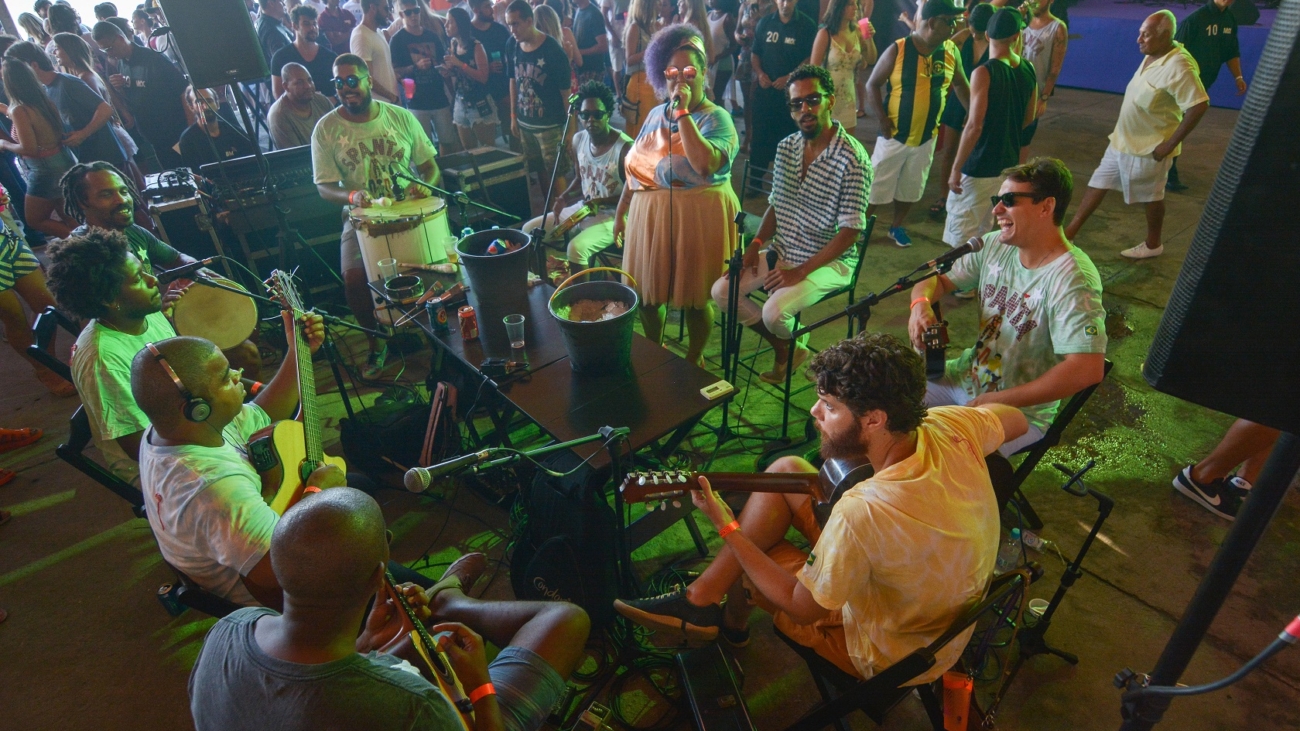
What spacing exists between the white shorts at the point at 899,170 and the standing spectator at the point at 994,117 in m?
0.73

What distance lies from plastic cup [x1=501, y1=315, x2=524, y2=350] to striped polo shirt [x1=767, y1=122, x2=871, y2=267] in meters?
1.76

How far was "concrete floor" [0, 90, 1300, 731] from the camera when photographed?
2.45 m

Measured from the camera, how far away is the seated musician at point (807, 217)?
350 centimetres

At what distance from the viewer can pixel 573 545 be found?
2510 mm

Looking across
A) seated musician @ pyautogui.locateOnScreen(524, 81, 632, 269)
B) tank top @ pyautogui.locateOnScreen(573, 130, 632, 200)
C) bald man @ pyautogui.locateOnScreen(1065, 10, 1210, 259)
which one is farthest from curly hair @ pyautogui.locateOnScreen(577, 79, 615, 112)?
bald man @ pyautogui.locateOnScreen(1065, 10, 1210, 259)

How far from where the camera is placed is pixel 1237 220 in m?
0.93

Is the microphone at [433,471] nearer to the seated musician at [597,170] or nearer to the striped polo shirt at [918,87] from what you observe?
the seated musician at [597,170]

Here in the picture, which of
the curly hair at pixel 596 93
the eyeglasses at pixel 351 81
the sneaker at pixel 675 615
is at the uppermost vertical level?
the eyeglasses at pixel 351 81

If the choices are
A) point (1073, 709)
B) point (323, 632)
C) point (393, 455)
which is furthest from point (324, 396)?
point (1073, 709)

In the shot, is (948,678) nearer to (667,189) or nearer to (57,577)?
(667,189)

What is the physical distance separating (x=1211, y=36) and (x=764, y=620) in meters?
6.25

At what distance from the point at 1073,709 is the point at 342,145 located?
4.96 metres

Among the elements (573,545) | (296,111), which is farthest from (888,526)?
(296,111)

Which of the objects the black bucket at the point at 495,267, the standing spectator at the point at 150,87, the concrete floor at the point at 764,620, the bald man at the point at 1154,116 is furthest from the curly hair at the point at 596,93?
the standing spectator at the point at 150,87
